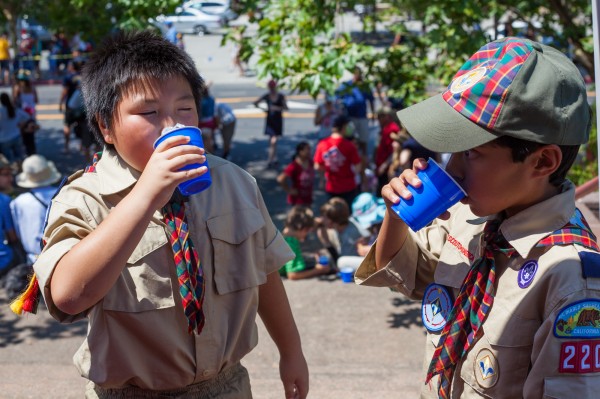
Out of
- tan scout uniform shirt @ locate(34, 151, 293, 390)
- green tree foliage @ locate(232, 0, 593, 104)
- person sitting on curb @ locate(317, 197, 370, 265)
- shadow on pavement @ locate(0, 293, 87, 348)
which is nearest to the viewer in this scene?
tan scout uniform shirt @ locate(34, 151, 293, 390)

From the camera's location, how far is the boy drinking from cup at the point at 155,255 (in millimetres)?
2283

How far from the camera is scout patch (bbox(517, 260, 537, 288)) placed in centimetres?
204

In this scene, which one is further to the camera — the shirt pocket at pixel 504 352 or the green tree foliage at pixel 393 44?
the green tree foliage at pixel 393 44

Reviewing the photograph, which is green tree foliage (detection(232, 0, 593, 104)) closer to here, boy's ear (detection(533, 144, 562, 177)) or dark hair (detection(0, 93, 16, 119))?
boy's ear (detection(533, 144, 562, 177))

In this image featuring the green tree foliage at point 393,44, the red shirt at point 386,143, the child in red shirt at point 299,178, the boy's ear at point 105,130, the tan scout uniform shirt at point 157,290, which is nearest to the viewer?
the tan scout uniform shirt at point 157,290

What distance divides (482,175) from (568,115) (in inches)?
10.3

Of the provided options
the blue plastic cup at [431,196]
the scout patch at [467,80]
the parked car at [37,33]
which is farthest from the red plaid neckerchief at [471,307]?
the parked car at [37,33]

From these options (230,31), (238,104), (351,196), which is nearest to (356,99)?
(351,196)

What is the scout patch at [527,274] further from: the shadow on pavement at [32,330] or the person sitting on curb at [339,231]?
the person sitting on curb at [339,231]

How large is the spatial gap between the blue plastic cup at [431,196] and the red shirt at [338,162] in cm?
736

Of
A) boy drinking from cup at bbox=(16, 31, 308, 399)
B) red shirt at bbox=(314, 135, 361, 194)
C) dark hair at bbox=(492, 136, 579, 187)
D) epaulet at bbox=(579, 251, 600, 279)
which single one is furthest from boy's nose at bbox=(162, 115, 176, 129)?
red shirt at bbox=(314, 135, 361, 194)

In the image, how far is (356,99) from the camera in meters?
12.4

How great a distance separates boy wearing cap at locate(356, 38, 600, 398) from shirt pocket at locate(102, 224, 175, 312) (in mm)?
693

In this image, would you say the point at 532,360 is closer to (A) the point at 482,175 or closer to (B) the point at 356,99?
(A) the point at 482,175
